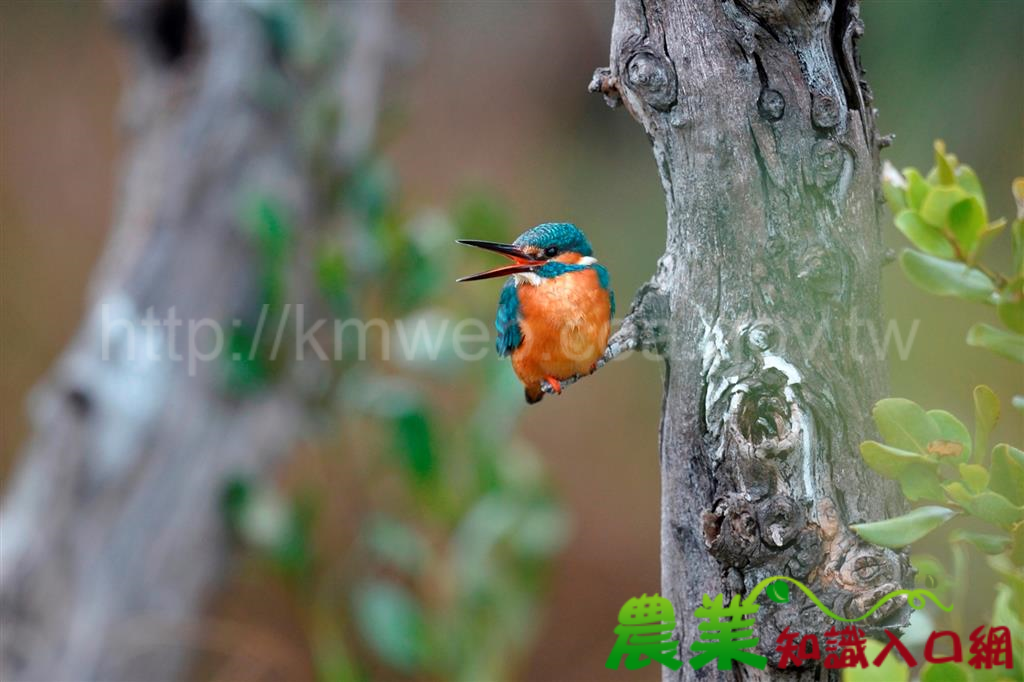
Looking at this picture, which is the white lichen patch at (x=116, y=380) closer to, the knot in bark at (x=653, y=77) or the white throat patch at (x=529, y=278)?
the white throat patch at (x=529, y=278)

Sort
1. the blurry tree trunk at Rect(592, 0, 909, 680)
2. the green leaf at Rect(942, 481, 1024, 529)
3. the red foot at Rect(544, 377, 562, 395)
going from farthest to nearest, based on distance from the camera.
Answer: the red foot at Rect(544, 377, 562, 395)
the blurry tree trunk at Rect(592, 0, 909, 680)
the green leaf at Rect(942, 481, 1024, 529)

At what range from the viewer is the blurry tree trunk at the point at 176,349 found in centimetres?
198

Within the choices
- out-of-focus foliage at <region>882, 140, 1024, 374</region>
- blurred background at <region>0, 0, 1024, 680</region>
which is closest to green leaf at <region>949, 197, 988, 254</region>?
out-of-focus foliage at <region>882, 140, 1024, 374</region>

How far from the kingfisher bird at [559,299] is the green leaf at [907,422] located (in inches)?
12.0

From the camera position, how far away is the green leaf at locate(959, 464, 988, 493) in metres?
0.62

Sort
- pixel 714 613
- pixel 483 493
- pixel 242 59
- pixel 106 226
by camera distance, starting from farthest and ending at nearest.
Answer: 1. pixel 106 226
2. pixel 242 59
3. pixel 483 493
4. pixel 714 613

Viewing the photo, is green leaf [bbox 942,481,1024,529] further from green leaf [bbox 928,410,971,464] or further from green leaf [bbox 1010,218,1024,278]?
green leaf [bbox 1010,218,1024,278]

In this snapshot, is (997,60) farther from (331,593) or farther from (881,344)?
(331,593)

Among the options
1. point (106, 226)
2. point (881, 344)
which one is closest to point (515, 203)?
point (106, 226)

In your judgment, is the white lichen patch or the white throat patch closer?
the white throat patch

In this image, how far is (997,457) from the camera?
643 mm

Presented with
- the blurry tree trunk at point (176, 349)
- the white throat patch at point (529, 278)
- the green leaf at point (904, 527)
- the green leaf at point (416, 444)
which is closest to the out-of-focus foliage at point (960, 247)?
the green leaf at point (904, 527)

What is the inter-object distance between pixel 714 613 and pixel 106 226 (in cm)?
341

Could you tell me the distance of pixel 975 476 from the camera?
2.06ft
